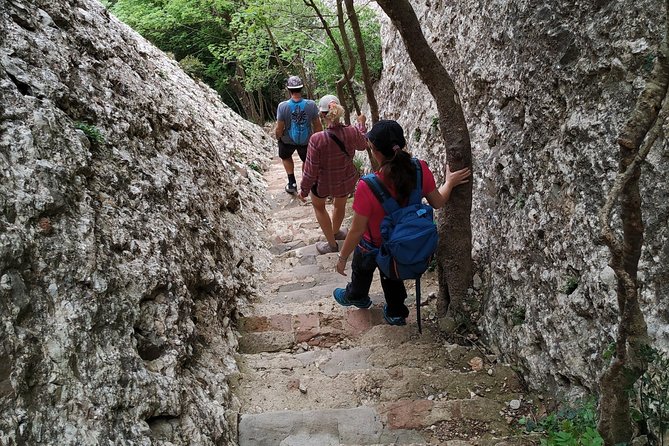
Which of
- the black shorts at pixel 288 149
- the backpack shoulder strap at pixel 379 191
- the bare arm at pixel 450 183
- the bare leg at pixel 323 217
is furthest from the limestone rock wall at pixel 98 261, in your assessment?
the black shorts at pixel 288 149

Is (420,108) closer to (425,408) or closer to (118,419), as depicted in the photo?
(425,408)

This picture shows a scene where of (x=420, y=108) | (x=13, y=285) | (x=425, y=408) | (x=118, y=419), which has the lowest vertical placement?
(x=425, y=408)

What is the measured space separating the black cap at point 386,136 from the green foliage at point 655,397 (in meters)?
2.01

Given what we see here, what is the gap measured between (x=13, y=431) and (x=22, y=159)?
155 centimetres

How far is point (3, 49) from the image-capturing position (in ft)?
11.5

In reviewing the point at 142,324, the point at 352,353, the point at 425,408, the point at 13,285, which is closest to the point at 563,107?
the point at 425,408

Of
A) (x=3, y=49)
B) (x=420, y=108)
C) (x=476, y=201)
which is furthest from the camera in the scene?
(x=420, y=108)

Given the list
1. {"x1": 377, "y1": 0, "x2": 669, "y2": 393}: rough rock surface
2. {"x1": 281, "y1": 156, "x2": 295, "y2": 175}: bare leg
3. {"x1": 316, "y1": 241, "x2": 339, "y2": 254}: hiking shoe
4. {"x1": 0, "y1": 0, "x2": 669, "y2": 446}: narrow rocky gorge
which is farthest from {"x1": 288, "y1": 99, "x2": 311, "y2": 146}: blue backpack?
{"x1": 377, "y1": 0, "x2": 669, "y2": 393}: rough rock surface

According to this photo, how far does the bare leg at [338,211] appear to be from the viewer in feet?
20.1

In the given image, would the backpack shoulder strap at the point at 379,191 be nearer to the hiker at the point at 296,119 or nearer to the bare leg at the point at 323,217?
the bare leg at the point at 323,217

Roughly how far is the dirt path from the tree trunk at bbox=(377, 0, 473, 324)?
1.27 feet

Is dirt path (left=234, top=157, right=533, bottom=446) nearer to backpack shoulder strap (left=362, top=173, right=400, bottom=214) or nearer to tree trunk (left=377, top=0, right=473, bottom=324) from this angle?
tree trunk (left=377, top=0, right=473, bottom=324)

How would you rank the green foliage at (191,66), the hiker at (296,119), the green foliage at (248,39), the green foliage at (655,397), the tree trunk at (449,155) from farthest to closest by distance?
the green foliage at (191,66) → the green foliage at (248,39) → the hiker at (296,119) → the tree trunk at (449,155) → the green foliage at (655,397)

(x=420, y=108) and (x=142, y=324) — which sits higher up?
(x=420, y=108)
